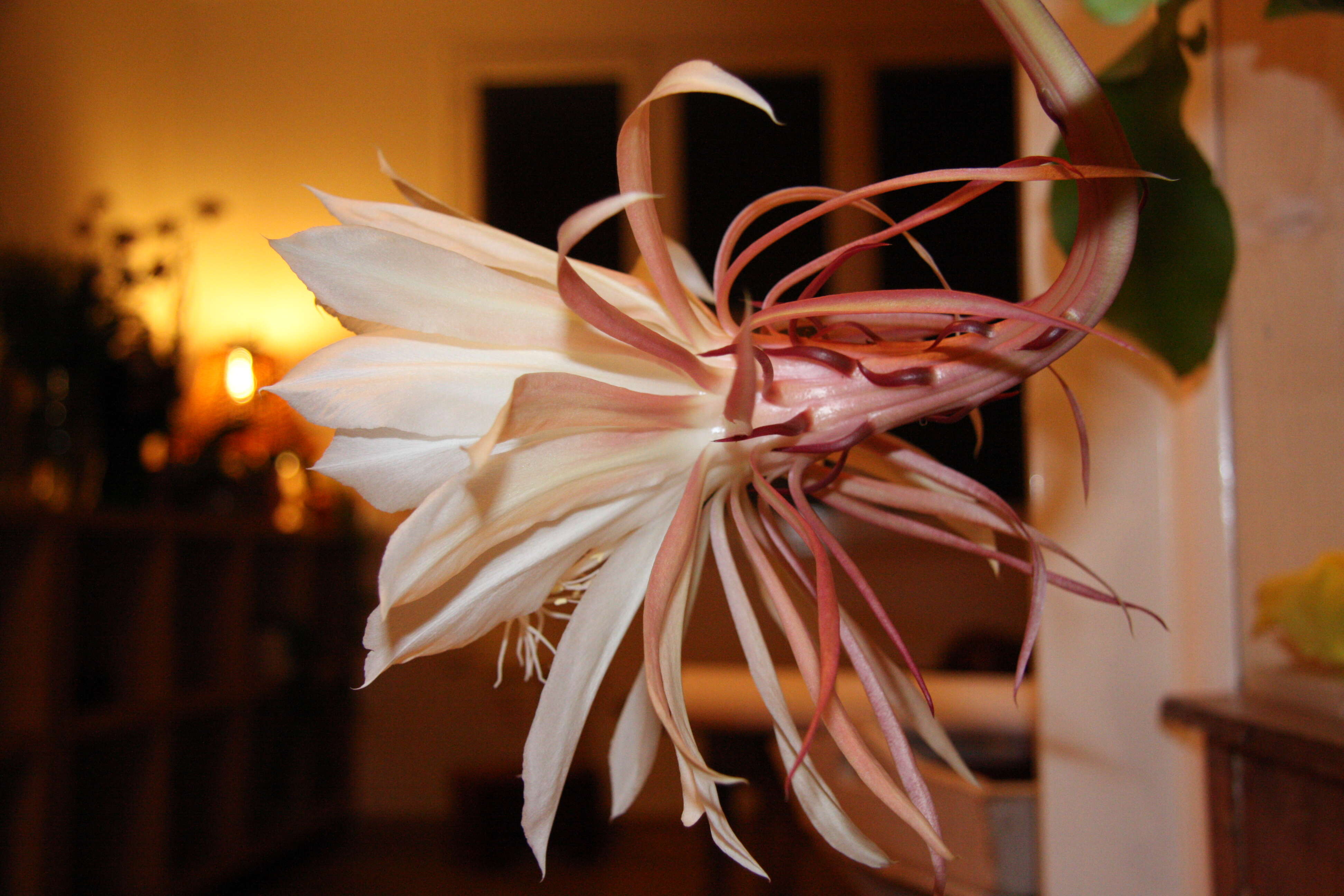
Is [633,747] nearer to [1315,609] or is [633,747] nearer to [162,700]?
[1315,609]

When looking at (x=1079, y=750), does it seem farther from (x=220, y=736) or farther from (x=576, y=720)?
(x=220, y=736)

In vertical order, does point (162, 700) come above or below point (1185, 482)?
below

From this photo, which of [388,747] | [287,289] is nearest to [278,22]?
[287,289]

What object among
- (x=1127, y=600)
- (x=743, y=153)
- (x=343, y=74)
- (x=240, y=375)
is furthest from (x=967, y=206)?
(x=1127, y=600)

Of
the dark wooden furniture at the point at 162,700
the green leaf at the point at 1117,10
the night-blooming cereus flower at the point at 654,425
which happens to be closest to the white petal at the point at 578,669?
the night-blooming cereus flower at the point at 654,425

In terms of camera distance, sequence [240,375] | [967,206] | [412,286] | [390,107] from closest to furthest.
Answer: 1. [412,286]
2. [240,375]
3. [967,206]
4. [390,107]

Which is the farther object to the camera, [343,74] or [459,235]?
[343,74]

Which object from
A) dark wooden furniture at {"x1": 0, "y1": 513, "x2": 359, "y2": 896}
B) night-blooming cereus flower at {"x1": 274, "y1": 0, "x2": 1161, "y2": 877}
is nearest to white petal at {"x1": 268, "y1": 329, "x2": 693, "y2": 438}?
night-blooming cereus flower at {"x1": 274, "y1": 0, "x2": 1161, "y2": 877}
